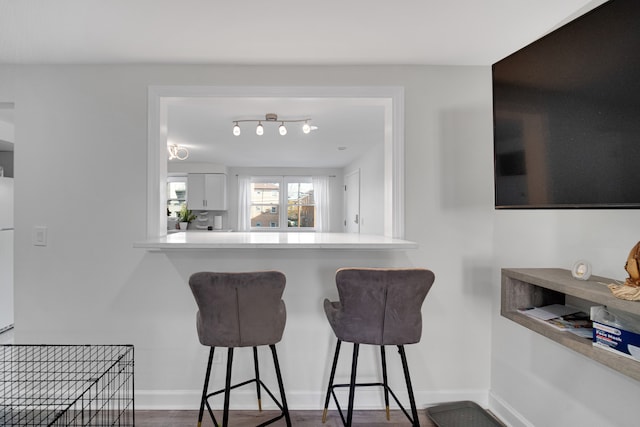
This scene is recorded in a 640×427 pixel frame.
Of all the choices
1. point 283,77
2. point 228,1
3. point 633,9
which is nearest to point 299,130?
point 283,77

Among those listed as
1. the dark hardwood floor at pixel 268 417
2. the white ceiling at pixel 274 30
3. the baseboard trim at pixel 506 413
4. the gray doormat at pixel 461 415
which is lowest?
the dark hardwood floor at pixel 268 417

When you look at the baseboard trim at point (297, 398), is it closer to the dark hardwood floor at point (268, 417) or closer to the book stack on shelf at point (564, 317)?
the dark hardwood floor at point (268, 417)

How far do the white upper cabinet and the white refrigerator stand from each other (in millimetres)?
3020

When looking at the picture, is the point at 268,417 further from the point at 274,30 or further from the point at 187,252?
the point at 274,30

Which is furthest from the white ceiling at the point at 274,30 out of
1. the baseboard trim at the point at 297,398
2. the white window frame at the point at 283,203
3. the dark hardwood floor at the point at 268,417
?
the white window frame at the point at 283,203

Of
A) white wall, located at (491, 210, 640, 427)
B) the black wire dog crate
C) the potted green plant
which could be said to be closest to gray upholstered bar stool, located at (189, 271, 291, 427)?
the black wire dog crate

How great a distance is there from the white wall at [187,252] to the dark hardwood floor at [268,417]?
67mm

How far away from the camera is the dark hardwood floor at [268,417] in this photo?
2.03 metres

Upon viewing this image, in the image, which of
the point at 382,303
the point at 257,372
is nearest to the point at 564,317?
the point at 382,303

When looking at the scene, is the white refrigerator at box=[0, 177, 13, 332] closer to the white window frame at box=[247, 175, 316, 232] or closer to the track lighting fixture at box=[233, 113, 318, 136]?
the track lighting fixture at box=[233, 113, 318, 136]

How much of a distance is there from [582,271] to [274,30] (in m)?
1.84

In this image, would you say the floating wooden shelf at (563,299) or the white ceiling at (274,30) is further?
the white ceiling at (274,30)

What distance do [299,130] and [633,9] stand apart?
3.06 metres

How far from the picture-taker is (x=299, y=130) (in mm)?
3820
